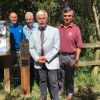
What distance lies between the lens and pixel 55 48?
6.30m

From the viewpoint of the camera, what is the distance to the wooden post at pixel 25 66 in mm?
7234

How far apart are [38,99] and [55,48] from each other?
142cm

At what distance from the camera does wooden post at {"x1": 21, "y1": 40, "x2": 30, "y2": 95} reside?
23.7ft

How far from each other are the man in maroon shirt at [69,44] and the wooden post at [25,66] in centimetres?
73

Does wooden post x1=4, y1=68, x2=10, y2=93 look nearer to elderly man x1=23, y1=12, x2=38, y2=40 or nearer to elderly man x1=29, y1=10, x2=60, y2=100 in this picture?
elderly man x1=23, y1=12, x2=38, y2=40

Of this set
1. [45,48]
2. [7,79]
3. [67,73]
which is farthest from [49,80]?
[7,79]

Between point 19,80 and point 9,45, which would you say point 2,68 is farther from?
point 9,45

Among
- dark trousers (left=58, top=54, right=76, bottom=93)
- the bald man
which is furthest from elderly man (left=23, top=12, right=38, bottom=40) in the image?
dark trousers (left=58, top=54, right=76, bottom=93)

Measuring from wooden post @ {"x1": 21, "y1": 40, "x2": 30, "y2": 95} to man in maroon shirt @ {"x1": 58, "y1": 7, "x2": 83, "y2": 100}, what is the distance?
2.41 feet

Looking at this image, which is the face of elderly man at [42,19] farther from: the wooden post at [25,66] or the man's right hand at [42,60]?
the wooden post at [25,66]

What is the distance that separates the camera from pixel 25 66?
7293 mm

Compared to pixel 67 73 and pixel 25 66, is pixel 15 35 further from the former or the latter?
pixel 67 73

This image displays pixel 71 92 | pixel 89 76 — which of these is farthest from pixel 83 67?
pixel 71 92

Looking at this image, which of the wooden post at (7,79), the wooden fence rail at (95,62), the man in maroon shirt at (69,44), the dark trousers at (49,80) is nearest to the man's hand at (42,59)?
the dark trousers at (49,80)
